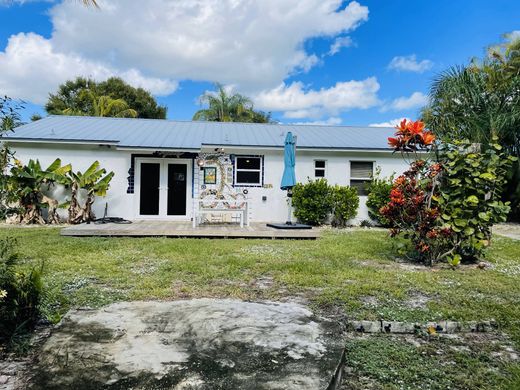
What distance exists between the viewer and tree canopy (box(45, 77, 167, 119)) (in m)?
29.0

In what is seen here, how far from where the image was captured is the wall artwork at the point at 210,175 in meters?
13.9

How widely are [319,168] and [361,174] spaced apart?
1755mm

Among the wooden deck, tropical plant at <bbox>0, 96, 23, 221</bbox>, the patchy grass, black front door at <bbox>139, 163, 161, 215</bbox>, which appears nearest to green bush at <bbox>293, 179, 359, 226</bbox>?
the wooden deck

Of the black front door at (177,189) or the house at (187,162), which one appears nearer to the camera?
the house at (187,162)

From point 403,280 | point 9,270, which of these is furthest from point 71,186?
point 403,280

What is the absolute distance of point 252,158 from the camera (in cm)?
1418

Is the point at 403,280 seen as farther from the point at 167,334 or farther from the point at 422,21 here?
the point at 422,21

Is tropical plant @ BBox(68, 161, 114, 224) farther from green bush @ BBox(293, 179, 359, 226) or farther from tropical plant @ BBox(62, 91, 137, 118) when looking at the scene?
tropical plant @ BBox(62, 91, 137, 118)

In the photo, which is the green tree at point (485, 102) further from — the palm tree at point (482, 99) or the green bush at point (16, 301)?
the green bush at point (16, 301)

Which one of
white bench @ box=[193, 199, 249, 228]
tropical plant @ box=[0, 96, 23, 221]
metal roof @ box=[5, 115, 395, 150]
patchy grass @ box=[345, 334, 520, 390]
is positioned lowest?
patchy grass @ box=[345, 334, 520, 390]

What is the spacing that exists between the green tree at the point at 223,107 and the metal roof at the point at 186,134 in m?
11.4

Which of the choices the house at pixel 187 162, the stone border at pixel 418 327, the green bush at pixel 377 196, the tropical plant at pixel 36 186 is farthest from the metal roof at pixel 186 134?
the stone border at pixel 418 327

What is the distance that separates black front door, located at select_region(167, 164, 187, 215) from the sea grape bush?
28.3 ft

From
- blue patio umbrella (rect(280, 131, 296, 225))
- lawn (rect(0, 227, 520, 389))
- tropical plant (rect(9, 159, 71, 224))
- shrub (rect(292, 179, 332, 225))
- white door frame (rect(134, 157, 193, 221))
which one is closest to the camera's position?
lawn (rect(0, 227, 520, 389))
